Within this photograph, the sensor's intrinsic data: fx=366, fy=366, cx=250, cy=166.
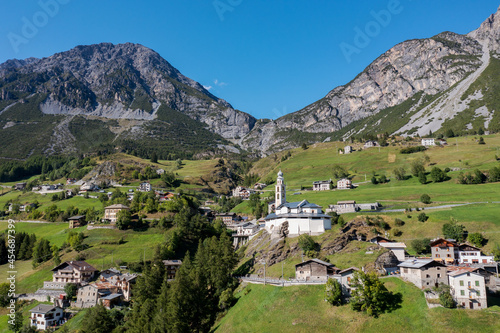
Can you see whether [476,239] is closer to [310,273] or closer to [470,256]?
[470,256]

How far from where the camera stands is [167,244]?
102m

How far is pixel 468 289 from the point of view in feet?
159

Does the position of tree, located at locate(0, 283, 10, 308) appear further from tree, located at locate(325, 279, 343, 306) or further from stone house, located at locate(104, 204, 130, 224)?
tree, located at locate(325, 279, 343, 306)

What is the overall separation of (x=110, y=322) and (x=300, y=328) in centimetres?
3580

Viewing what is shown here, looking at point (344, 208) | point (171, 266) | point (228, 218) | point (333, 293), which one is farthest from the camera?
point (228, 218)

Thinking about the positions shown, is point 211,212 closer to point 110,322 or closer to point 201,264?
point 201,264

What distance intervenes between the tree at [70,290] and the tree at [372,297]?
61.7 m

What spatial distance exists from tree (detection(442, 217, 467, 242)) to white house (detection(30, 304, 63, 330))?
81.7 meters

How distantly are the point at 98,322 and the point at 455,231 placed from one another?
71.4m

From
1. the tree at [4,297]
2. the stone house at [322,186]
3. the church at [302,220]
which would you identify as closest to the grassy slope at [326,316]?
the church at [302,220]

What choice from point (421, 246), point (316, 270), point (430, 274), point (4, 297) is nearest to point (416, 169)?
point (421, 246)

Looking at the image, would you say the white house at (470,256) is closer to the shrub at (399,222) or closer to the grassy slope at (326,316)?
the shrub at (399,222)

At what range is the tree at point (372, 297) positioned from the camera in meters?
50.2

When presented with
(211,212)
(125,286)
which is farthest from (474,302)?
(211,212)
